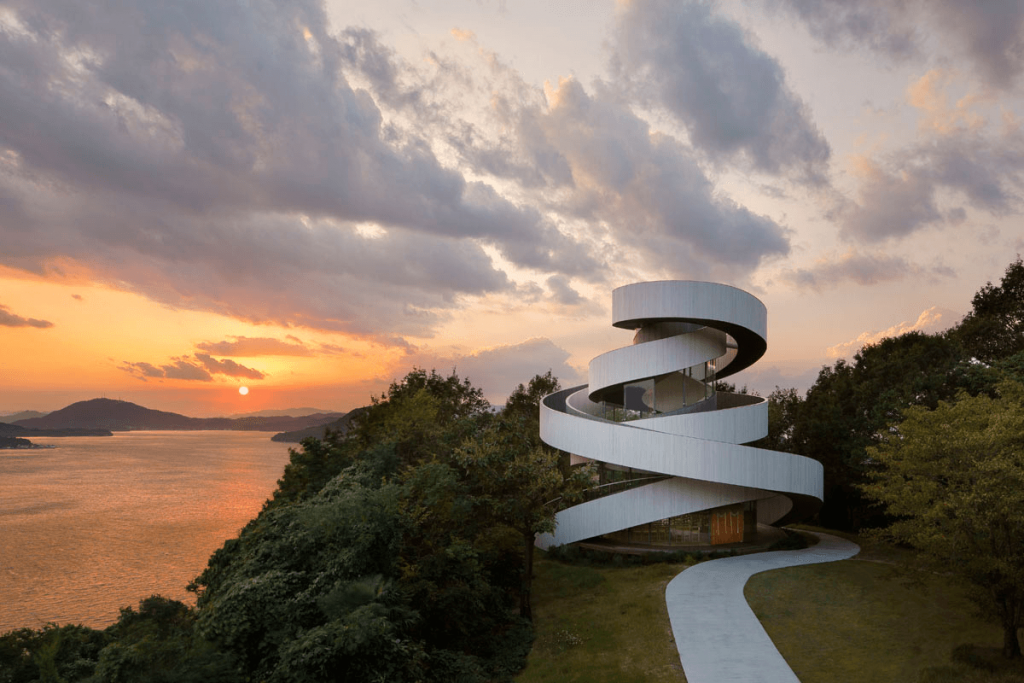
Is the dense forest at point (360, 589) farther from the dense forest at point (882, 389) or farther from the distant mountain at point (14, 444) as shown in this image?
the distant mountain at point (14, 444)

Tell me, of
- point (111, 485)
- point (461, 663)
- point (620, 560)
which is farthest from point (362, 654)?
point (111, 485)

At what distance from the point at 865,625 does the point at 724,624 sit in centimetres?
355

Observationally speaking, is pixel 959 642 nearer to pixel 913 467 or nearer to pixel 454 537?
pixel 913 467

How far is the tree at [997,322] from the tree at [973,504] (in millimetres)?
22648

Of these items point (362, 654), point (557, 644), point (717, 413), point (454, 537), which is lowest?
point (557, 644)

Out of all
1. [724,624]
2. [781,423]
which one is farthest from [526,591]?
[781,423]

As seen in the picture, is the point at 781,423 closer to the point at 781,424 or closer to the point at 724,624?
the point at 781,424

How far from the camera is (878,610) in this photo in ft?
51.6

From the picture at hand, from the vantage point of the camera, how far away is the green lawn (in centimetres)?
1238

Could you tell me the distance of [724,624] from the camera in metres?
14.6

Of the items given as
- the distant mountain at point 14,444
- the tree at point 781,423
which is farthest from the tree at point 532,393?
the distant mountain at point 14,444

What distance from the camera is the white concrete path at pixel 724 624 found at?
39.2 feet

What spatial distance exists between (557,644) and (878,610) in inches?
341

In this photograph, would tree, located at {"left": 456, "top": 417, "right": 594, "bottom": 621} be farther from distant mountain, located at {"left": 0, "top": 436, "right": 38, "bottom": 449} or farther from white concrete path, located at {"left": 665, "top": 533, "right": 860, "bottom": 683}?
distant mountain, located at {"left": 0, "top": 436, "right": 38, "bottom": 449}
